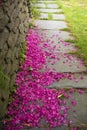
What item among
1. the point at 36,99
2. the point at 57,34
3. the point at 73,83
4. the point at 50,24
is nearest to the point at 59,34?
the point at 57,34

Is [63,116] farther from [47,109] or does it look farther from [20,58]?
[20,58]

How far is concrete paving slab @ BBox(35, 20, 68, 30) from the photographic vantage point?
24.9 ft

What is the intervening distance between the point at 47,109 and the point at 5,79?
2.63 ft

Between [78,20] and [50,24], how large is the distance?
1.05 m

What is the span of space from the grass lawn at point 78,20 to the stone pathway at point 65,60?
0.59 feet

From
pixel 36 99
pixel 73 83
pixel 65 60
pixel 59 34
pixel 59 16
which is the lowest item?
pixel 36 99

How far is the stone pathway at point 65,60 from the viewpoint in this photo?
367cm

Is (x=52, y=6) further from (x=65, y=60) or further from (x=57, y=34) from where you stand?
(x=65, y=60)

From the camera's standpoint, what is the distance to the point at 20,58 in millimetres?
5020

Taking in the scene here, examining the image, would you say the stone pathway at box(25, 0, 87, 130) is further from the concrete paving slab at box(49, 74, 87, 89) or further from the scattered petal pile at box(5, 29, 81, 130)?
the scattered petal pile at box(5, 29, 81, 130)

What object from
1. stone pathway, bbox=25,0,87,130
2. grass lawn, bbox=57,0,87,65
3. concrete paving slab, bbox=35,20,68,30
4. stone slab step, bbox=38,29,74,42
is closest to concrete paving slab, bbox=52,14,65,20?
stone pathway, bbox=25,0,87,130

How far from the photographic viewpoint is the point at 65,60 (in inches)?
204

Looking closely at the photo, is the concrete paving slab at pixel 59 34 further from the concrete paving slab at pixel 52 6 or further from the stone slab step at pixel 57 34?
the concrete paving slab at pixel 52 6

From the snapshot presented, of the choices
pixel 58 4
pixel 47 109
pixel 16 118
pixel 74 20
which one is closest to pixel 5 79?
pixel 16 118
